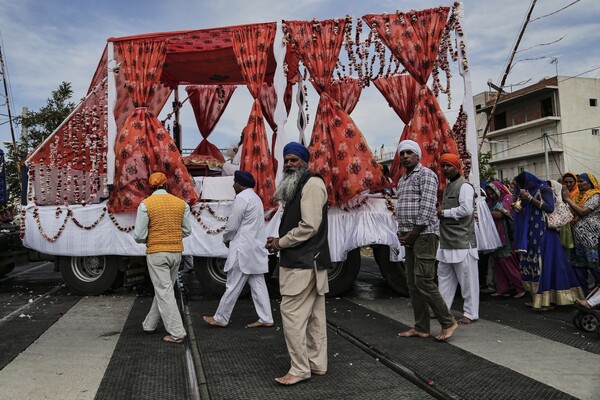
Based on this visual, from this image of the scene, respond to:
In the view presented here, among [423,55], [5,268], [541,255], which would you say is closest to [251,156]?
[423,55]

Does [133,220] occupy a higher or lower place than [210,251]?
higher

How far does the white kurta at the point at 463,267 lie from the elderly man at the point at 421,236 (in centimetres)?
59

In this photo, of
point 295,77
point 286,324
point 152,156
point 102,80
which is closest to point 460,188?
point 286,324

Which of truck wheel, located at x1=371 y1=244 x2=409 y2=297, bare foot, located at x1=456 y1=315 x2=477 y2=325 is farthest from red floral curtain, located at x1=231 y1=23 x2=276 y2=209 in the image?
bare foot, located at x1=456 y1=315 x2=477 y2=325

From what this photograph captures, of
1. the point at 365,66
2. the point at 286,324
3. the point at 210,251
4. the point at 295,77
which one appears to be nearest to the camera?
the point at 286,324

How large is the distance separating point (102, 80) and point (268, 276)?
409 cm

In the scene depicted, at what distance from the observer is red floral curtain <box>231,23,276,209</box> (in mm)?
7297

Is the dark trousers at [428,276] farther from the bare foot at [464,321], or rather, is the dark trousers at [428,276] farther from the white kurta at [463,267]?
the bare foot at [464,321]

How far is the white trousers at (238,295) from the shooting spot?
5.61 meters

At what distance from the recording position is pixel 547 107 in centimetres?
3903

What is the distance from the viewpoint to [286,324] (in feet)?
12.5

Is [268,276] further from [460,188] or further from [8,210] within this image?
[8,210]

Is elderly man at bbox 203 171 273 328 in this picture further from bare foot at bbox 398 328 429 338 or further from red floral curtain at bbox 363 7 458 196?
red floral curtain at bbox 363 7 458 196

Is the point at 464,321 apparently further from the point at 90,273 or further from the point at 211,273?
the point at 90,273
